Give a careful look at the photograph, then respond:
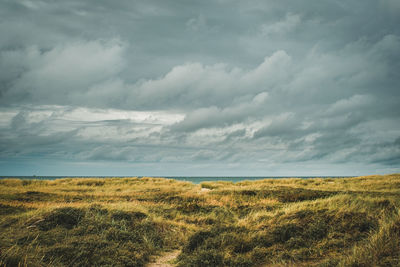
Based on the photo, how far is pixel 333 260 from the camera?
25.2 ft

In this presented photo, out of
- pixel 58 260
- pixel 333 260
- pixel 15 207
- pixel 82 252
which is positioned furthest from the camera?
pixel 15 207

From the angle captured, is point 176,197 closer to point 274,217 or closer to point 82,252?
point 274,217

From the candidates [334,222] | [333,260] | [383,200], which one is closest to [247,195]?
[383,200]

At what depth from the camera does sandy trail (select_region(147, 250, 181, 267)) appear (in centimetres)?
955

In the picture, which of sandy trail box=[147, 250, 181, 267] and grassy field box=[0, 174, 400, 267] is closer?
grassy field box=[0, 174, 400, 267]

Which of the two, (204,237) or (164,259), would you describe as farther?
(204,237)

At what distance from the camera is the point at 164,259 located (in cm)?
1014

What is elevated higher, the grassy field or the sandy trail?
the grassy field

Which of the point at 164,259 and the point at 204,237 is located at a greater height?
the point at 204,237

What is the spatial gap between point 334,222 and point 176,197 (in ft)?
43.1

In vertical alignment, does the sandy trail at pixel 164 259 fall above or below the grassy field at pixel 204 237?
below

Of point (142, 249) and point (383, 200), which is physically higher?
point (383, 200)

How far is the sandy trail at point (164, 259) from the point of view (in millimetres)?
9546

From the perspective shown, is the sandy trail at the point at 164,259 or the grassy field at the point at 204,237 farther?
the sandy trail at the point at 164,259
